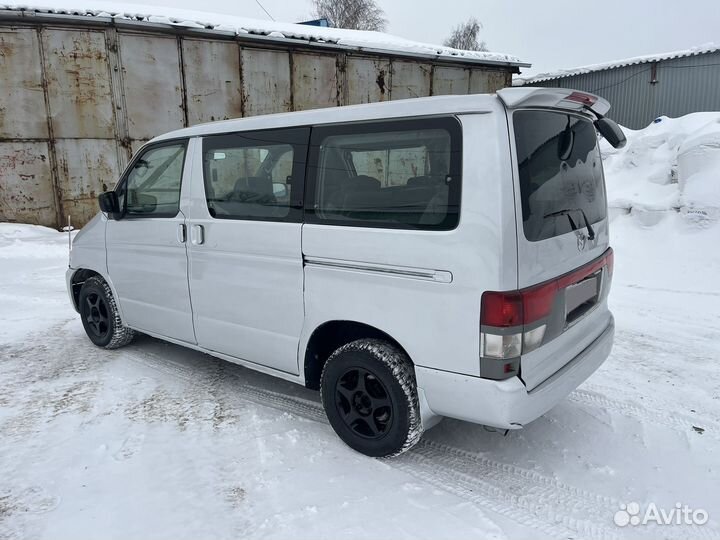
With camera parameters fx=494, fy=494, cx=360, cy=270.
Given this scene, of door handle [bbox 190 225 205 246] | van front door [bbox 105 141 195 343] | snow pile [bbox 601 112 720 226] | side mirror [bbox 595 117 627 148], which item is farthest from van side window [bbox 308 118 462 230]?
snow pile [bbox 601 112 720 226]

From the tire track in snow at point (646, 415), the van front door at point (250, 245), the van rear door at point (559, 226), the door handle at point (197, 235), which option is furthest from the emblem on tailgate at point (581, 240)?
the door handle at point (197, 235)

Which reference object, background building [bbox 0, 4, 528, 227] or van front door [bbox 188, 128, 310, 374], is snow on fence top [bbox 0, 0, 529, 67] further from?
van front door [bbox 188, 128, 310, 374]

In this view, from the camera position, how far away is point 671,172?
840cm

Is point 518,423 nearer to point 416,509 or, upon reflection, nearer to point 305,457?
point 416,509

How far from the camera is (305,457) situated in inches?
109

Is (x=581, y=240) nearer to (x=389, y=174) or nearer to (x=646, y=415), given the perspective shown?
(x=389, y=174)

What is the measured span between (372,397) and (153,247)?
6.97 ft

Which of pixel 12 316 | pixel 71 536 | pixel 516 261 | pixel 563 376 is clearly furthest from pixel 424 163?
pixel 12 316

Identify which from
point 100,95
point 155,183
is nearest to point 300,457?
point 155,183

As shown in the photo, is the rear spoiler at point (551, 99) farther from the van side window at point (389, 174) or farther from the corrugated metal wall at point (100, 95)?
the corrugated metal wall at point (100, 95)

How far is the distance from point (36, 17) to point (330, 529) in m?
10.3

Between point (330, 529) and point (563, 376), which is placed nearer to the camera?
point (330, 529)

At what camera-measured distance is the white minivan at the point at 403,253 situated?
2242 millimetres

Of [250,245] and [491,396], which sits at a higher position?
[250,245]
